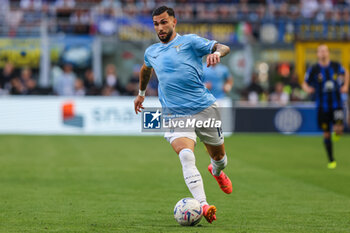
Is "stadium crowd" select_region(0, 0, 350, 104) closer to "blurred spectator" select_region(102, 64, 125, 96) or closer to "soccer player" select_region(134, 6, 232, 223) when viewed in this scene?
"blurred spectator" select_region(102, 64, 125, 96)

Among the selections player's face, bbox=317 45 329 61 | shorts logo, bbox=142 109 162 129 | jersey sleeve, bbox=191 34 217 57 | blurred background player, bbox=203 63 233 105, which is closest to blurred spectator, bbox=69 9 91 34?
blurred background player, bbox=203 63 233 105

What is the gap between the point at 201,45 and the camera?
7180 mm

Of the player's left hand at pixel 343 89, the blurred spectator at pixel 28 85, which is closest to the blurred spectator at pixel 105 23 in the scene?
the blurred spectator at pixel 28 85

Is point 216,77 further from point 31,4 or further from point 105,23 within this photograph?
point 31,4

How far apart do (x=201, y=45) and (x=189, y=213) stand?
5.93 ft

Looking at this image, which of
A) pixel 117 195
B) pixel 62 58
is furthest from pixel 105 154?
pixel 62 58

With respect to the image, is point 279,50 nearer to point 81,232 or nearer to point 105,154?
point 105,154

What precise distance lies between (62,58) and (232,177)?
1550 cm

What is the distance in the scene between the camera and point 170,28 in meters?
7.26

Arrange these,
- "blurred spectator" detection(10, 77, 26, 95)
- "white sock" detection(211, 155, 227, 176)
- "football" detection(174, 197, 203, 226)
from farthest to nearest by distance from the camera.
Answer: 1. "blurred spectator" detection(10, 77, 26, 95)
2. "white sock" detection(211, 155, 227, 176)
3. "football" detection(174, 197, 203, 226)

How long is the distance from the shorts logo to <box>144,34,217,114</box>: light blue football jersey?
105cm

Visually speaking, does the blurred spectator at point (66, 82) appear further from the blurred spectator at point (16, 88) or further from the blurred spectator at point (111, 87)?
the blurred spectator at point (16, 88)

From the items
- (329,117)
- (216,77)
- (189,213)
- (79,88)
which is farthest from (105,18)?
(189,213)

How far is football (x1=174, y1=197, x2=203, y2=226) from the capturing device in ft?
22.0
